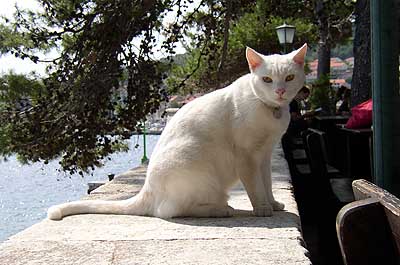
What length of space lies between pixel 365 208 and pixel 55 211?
1.94 metres

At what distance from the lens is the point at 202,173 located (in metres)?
2.88

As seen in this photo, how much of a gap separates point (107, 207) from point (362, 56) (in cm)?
601

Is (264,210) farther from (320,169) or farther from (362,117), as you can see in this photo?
(362,117)

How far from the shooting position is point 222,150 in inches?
116

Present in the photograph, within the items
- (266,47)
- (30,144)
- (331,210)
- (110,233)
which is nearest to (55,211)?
(110,233)

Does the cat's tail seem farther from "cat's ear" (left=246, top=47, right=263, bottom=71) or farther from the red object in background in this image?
the red object in background

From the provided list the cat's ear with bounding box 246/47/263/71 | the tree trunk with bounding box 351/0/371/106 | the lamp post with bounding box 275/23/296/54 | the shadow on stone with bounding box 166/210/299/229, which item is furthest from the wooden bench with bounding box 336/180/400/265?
the lamp post with bounding box 275/23/296/54

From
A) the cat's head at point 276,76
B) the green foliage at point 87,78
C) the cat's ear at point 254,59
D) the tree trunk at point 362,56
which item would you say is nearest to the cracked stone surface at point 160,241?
the cat's head at point 276,76

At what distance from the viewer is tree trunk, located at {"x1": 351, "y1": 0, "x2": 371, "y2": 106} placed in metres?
7.97

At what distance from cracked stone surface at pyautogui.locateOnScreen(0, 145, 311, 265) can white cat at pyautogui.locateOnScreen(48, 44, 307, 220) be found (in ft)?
0.27

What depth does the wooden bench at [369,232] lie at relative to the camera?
1.49m

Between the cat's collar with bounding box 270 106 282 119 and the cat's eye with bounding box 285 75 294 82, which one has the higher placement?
the cat's eye with bounding box 285 75 294 82

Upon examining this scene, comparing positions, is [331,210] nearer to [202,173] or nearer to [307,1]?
[202,173]

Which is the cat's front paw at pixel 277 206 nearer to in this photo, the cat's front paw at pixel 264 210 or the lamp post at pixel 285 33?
the cat's front paw at pixel 264 210
